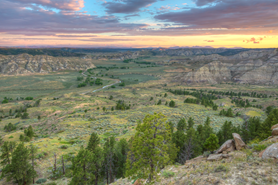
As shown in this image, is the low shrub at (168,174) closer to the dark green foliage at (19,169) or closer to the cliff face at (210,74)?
the dark green foliage at (19,169)

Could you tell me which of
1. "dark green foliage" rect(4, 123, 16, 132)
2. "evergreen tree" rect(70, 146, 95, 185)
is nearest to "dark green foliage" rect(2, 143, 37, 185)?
"evergreen tree" rect(70, 146, 95, 185)

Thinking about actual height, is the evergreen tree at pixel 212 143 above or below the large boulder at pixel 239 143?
below

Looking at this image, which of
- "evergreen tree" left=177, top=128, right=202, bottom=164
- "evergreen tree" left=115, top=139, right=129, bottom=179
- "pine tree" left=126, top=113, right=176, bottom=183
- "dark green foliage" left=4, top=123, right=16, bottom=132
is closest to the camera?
"pine tree" left=126, top=113, right=176, bottom=183

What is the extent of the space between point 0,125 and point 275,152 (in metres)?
71.6

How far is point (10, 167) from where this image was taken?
1977 centimetres

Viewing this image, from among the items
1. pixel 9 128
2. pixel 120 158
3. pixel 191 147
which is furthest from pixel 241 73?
pixel 9 128

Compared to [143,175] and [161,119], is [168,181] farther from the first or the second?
[161,119]

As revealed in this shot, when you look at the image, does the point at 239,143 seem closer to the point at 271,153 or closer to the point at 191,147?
the point at 271,153

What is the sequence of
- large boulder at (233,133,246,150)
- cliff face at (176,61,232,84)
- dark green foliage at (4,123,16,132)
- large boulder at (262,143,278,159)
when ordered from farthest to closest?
cliff face at (176,61,232,84) → dark green foliage at (4,123,16,132) → large boulder at (233,133,246,150) → large boulder at (262,143,278,159)

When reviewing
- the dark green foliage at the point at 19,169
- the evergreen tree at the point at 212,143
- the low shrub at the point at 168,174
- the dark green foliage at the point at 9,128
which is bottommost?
the dark green foliage at the point at 9,128

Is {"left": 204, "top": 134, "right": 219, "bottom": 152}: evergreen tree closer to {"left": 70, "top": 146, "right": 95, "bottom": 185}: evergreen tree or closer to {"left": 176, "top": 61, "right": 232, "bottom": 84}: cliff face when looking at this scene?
{"left": 70, "top": 146, "right": 95, "bottom": 185}: evergreen tree

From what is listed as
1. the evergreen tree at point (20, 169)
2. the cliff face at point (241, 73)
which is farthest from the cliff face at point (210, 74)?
the evergreen tree at point (20, 169)

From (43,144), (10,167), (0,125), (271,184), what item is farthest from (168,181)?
(0,125)

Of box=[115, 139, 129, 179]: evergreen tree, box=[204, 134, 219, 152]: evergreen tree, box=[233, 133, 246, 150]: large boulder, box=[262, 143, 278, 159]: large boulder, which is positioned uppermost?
box=[262, 143, 278, 159]: large boulder
